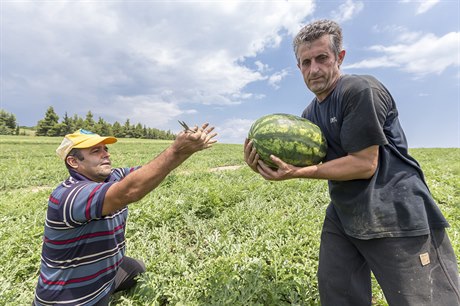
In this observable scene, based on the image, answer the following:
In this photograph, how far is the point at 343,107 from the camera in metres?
1.80

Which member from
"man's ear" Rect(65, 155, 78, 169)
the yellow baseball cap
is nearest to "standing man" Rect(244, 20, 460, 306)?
the yellow baseball cap

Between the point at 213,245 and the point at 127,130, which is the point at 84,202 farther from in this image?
the point at 127,130

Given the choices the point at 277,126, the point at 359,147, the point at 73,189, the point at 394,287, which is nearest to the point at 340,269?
the point at 394,287

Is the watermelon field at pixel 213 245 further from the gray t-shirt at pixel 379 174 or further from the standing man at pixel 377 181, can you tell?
the gray t-shirt at pixel 379 174

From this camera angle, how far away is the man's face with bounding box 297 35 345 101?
190 cm

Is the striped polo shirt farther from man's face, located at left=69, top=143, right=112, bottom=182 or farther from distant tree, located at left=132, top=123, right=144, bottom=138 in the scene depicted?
distant tree, located at left=132, top=123, right=144, bottom=138

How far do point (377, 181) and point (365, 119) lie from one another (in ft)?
1.63

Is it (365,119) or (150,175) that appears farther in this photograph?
(150,175)

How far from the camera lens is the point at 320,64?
1937 mm

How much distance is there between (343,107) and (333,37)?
1.83ft

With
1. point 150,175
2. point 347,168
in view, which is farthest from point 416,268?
Answer: point 150,175

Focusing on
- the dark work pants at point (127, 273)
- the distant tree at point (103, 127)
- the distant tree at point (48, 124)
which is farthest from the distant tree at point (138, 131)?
the dark work pants at point (127, 273)

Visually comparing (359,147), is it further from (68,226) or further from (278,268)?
(68,226)

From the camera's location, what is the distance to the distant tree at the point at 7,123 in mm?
61719
